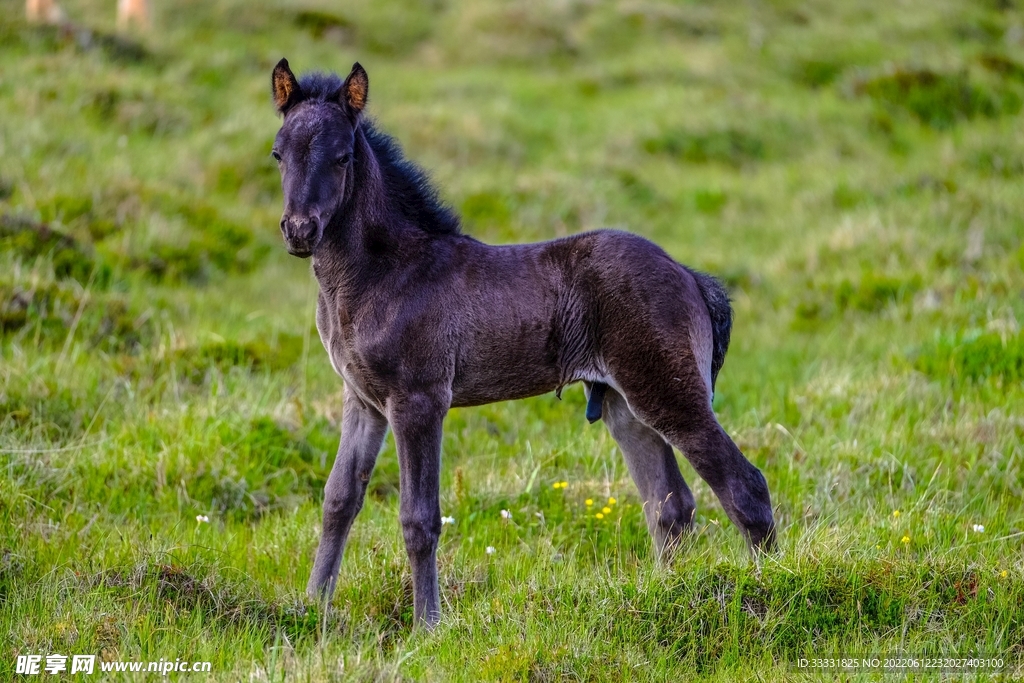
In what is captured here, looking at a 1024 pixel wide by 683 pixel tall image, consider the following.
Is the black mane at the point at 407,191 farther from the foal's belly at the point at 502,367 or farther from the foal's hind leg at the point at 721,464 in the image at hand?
the foal's hind leg at the point at 721,464

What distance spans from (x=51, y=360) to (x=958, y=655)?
236 inches

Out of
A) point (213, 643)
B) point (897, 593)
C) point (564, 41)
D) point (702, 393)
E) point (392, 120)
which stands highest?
point (564, 41)

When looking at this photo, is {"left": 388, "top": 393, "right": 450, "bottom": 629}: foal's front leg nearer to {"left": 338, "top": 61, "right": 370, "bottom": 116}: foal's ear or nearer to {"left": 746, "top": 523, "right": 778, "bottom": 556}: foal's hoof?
{"left": 338, "top": 61, "right": 370, "bottom": 116}: foal's ear

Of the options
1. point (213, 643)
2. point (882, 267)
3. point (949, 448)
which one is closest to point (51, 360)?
point (213, 643)

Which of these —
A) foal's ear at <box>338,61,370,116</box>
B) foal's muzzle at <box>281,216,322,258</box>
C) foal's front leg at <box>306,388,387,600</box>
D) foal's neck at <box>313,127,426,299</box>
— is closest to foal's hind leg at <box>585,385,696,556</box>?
foal's front leg at <box>306,388,387,600</box>

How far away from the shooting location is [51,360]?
23.5 feet

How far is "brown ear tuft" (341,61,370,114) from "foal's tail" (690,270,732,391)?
76.2 inches

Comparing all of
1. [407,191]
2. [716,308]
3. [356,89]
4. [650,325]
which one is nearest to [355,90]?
[356,89]

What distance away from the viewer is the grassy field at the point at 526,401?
15.1 feet

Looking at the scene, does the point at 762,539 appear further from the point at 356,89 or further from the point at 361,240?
the point at 356,89

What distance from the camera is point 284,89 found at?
4883mm

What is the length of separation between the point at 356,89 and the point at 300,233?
85 cm

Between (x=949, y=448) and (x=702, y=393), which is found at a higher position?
(x=702, y=393)

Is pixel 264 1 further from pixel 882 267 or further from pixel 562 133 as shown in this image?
pixel 882 267
